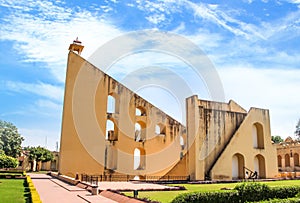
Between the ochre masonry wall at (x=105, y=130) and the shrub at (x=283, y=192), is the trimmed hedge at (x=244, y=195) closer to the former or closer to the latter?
the shrub at (x=283, y=192)

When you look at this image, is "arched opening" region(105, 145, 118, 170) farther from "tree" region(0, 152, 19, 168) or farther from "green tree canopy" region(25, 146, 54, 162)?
"green tree canopy" region(25, 146, 54, 162)

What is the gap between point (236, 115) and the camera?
2256 centimetres

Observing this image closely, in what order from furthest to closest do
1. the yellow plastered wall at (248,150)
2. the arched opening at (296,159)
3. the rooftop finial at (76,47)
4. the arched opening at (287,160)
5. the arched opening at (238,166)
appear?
the arched opening at (287,160)
the arched opening at (296,159)
the rooftop finial at (76,47)
the arched opening at (238,166)
the yellow plastered wall at (248,150)

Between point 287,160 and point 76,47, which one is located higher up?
point 76,47

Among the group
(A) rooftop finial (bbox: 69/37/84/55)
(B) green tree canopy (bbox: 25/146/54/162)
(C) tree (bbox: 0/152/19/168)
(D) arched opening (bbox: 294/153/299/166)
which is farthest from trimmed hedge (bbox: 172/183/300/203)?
(B) green tree canopy (bbox: 25/146/54/162)

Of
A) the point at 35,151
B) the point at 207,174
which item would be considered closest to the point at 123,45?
the point at 207,174

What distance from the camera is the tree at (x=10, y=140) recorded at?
30122mm

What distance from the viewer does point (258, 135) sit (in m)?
23.4

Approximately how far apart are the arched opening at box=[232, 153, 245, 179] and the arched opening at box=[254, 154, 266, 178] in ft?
5.44

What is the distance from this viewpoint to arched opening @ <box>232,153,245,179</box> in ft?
70.7

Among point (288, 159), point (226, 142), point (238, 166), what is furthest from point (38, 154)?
point (288, 159)

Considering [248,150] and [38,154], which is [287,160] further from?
[38,154]

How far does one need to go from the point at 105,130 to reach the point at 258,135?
1189 centimetres

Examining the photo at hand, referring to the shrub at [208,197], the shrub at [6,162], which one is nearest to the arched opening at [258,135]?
the shrub at [208,197]
